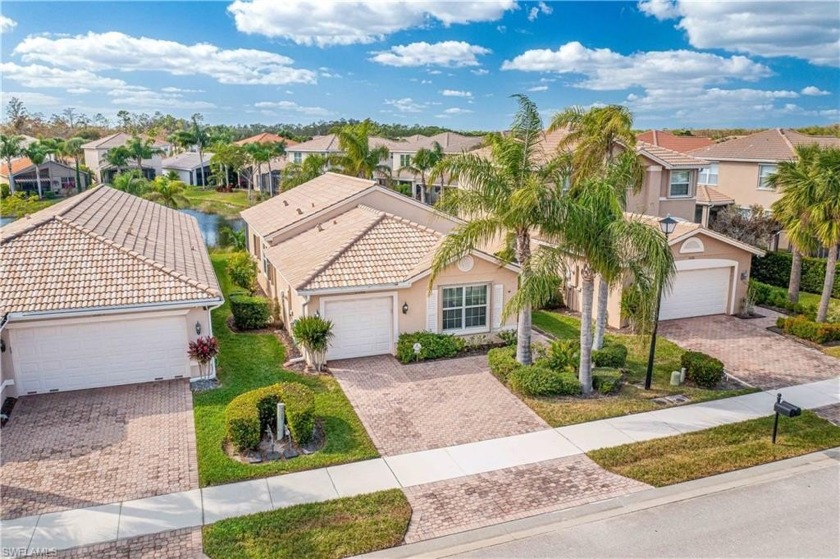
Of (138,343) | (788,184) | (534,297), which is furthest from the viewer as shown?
(788,184)

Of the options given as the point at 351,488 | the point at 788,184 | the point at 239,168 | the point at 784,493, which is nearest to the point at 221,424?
the point at 351,488

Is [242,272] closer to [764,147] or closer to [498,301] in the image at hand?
[498,301]

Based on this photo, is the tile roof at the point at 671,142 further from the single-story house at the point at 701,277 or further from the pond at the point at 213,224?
the pond at the point at 213,224

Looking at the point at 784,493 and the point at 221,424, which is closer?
the point at 784,493

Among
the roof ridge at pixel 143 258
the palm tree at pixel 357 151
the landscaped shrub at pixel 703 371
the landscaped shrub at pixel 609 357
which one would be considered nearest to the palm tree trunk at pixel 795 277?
the landscaped shrub at pixel 703 371

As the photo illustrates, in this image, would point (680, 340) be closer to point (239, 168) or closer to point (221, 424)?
point (221, 424)

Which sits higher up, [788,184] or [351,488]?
[788,184]
